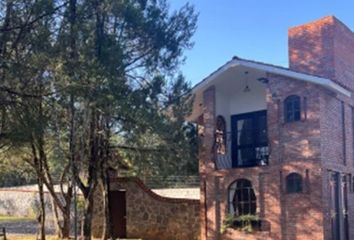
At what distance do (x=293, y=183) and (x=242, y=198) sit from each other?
91.6 inches

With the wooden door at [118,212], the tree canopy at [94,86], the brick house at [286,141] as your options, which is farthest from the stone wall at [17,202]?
the brick house at [286,141]

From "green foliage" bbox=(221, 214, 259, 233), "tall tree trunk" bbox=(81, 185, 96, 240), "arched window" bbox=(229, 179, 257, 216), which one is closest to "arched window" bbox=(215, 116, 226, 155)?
"arched window" bbox=(229, 179, 257, 216)

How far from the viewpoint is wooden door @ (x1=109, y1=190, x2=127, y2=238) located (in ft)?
71.1

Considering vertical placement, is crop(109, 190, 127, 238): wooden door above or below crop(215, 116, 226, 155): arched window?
below

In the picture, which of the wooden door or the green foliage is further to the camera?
the wooden door

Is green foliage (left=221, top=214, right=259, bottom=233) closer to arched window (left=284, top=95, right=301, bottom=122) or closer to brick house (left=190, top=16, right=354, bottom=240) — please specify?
brick house (left=190, top=16, right=354, bottom=240)

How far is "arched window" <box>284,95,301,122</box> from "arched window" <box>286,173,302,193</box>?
1.96m

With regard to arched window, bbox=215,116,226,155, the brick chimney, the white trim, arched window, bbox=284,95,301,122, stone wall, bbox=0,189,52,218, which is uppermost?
the brick chimney

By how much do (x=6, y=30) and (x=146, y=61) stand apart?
5289mm

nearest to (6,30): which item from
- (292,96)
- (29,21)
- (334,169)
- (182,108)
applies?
(29,21)

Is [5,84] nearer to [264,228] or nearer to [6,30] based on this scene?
[6,30]

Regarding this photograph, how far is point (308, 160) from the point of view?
16.9 meters

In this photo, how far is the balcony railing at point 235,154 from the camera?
19953 mm

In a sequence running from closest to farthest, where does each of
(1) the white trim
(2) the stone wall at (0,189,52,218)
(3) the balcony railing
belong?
(1) the white trim → (3) the balcony railing → (2) the stone wall at (0,189,52,218)
